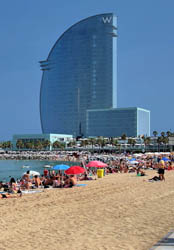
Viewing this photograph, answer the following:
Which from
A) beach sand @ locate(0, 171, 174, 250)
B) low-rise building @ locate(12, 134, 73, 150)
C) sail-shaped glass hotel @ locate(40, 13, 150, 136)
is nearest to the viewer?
beach sand @ locate(0, 171, 174, 250)

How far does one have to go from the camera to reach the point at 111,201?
12.8 metres

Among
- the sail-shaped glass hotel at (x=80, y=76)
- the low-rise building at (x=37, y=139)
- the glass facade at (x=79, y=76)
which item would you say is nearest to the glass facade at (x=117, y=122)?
the sail-shaped glass hotel at (x=80, y=76)

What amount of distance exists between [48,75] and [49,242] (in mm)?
143070

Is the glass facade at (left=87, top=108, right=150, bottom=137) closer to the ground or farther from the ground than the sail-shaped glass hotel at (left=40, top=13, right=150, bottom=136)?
closer to the ground

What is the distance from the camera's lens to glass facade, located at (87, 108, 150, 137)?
128 metres

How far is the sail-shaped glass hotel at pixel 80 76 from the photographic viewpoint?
141 meters

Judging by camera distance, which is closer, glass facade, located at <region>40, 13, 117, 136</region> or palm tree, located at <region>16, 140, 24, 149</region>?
palm tree, located at <region>16, 140, 24, 149</region>

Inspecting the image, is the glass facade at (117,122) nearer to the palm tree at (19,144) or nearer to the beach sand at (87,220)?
the palm tree at (19,144)

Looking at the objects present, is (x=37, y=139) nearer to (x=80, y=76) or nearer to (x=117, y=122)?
(x=117, y=122)

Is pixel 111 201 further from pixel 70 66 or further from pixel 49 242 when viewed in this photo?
pixel 70 66

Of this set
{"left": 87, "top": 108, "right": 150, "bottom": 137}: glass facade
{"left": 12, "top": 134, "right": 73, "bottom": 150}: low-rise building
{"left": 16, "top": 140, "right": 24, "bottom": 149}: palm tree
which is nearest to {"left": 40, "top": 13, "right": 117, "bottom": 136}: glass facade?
{"left": 87, "top": 108, "right": 150, "bottom": 137}: glass facade

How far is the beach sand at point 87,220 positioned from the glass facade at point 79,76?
126 meters

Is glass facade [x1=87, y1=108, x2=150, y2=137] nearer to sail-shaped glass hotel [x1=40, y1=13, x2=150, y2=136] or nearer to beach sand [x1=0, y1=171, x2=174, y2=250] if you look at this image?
sail-shaped glass hotel [x1=40, y1=13, x2=150, y2=136]

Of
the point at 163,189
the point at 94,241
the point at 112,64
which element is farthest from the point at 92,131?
the point at 94,241
